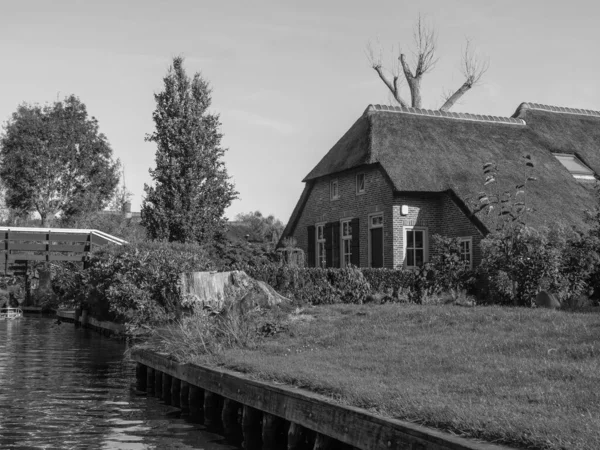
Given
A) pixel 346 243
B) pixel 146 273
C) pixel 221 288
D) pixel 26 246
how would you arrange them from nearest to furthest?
pixel 221 288 < pixel 146 273 < pixel 346 243 < pixel 26 246

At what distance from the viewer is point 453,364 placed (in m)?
10.6

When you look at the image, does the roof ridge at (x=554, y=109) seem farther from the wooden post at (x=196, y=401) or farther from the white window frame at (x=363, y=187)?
the wooden post at (x=196, y=401)

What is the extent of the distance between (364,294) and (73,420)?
11.8 m

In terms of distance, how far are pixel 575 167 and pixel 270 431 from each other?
25.4 meters

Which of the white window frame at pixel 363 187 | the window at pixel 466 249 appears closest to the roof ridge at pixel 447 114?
the white window frame at pixel 363 187

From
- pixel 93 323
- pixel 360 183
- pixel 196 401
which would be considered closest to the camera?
pixel 196 401

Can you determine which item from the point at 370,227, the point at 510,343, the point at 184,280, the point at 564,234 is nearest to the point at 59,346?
the point at 184,280

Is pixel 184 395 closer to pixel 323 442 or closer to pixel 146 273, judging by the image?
pixel 323 442

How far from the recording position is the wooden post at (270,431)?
10.5m

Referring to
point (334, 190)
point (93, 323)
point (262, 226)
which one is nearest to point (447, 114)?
point (334, 190)

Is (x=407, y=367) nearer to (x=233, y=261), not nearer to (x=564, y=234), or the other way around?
(x=564, y=234)

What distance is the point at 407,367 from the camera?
1068cm

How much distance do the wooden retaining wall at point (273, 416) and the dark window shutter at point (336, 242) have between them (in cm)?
1618

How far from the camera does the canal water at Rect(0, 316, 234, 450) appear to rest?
1110 cm
